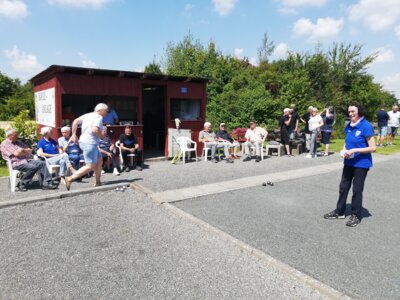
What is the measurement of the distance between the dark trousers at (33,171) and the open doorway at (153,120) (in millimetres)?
5912

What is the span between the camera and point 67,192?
614 cm

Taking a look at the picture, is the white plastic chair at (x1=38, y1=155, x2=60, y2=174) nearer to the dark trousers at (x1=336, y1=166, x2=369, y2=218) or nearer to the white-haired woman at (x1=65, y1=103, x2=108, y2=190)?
the white-haired woman at (x1=65, y1=103, x2=108, y2=190)

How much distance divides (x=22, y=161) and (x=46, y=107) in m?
3.74

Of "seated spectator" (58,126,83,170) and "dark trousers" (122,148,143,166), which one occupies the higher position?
"seated spectator" (58,126,83,170)

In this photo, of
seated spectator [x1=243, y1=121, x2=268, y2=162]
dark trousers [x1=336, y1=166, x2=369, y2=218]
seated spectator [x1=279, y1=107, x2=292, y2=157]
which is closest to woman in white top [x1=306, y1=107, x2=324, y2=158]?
seated spectator [x1=279, y1=107, x2=292, y2=157]

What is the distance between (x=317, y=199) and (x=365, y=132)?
6.71ft

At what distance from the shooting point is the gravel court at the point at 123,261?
3090 mm

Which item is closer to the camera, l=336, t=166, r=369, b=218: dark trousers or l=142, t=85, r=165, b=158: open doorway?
l=336, t=166, r=369, b=218: dark trousers

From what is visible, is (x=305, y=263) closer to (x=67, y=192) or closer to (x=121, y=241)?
(x=121, y=241)

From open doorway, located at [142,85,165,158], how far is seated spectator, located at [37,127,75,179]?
17.2 feet

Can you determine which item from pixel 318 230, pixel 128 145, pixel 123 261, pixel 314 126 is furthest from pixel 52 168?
pixel 314 126

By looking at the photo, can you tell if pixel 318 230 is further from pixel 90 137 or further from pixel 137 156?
pixel 137 156

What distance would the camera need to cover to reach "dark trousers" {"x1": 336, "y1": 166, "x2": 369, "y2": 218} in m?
4.81

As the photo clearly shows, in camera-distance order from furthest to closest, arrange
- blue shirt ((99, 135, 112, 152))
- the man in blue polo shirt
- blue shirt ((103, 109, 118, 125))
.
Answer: blue shirt ((103, 109, 118, 125)), blue shirt ((99, 135, 112, 152)), the man in blue polo shirt
